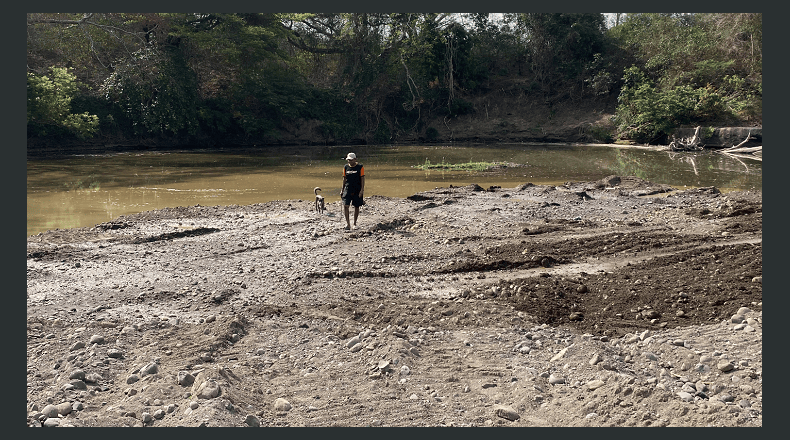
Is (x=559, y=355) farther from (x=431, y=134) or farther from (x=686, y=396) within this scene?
(x=431, y=134)

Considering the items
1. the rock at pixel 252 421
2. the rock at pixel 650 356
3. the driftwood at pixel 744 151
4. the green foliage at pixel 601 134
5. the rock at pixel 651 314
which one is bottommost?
the rock at pixel 252 421

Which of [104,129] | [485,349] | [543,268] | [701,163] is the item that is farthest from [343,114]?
[485,349]

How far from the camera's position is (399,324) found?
5773 millimetres

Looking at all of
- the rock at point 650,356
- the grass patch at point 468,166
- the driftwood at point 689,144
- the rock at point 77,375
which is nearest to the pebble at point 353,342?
the rock at point 77,375

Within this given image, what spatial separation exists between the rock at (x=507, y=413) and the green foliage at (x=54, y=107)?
27382mm

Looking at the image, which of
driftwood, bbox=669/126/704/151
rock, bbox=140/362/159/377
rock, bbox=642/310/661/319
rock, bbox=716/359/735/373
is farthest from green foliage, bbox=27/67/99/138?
rock, bbox=716/359/735/373

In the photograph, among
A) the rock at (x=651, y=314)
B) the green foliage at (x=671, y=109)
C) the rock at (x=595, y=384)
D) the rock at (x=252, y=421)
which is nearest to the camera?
the rock at (x=252, y=421)

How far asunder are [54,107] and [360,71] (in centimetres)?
1875

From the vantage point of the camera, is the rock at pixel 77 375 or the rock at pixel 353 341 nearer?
the rock at pixel 77 375

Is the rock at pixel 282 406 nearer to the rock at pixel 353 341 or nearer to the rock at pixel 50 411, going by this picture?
the rock at pixel 353 341

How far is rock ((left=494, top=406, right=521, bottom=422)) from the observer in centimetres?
405

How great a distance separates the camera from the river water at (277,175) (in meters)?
14.0

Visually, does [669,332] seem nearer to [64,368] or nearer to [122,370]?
[122,370]

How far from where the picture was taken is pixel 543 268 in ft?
26.0
